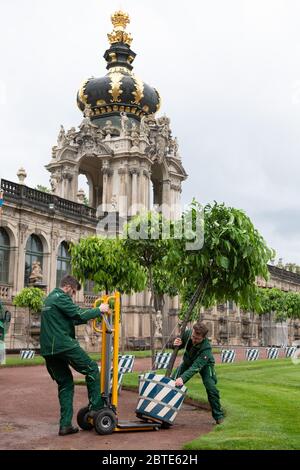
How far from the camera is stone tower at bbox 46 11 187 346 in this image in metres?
47.3

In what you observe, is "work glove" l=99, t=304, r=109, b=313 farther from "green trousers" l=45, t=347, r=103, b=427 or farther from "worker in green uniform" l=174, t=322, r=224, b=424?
"worker in green uniform" l=174, t=322, r=224, b=424

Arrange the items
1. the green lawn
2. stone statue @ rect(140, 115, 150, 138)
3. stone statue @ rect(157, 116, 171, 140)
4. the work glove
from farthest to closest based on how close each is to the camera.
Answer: stone statue @ rect(157, 116, 171, 140)
stone statue @ rect(140, 115, 150, 138)
the work glove
the green lawn

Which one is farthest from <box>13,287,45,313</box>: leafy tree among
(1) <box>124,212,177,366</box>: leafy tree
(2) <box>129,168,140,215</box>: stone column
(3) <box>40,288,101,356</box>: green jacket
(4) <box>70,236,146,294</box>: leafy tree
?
(3) <box>40,288,101,356</box>: green jacket

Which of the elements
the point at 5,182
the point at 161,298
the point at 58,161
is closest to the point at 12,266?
the point at 5,182

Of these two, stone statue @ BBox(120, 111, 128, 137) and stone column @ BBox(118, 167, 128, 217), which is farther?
stone statue @ BBox(120, 111, 128, 137)

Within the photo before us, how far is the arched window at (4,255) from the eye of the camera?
3494 centimetres

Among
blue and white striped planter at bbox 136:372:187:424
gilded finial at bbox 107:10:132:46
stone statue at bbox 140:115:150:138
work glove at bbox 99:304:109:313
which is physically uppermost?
gilded finial at bbox 107:10:132:46

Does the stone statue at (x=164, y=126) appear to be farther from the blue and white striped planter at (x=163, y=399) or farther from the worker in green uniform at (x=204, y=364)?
the blue and white striped planter at (x=163, y=399)

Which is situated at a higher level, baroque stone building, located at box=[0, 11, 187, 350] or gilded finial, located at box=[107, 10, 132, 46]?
gilded finial, located at box=[107, 10, 132, 46]

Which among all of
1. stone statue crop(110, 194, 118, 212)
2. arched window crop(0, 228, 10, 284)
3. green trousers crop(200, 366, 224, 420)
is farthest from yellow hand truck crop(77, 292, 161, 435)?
stone statue crop(110, 194, 118, 212)

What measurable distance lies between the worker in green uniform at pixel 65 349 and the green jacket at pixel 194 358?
1.63 meters

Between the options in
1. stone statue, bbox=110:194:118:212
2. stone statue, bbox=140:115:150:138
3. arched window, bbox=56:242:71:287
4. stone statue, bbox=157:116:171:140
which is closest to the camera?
arched window, bbox=56:242:71:287

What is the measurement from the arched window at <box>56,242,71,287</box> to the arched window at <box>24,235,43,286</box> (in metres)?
1.69

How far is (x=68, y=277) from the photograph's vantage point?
9.32 metres
